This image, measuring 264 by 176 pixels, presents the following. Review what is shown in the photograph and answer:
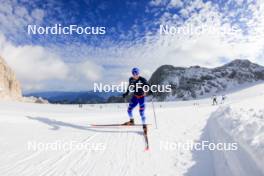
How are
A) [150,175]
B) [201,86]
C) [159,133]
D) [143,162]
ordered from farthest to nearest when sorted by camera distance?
[201,86] < [159,133] < [143,162] < [150,175]

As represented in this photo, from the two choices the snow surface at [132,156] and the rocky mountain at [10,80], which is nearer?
the snow surface at [132,156]

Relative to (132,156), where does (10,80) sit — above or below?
above

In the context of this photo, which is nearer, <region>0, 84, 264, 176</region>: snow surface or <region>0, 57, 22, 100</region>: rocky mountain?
<region>0, 84, 264, 176</region>: snow surface

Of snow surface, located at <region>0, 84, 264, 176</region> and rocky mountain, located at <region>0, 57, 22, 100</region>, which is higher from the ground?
rocky mountain, located at <region>0, 57, 22, 100</region>

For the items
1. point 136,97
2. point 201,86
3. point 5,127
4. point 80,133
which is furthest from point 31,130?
point 201,86

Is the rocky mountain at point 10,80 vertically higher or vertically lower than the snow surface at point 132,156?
higher

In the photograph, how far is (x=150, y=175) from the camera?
6551mm

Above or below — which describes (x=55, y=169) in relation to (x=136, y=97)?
below

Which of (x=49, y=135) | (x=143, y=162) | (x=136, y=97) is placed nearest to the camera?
(x=143, y=162)

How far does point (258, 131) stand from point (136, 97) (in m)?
6.83

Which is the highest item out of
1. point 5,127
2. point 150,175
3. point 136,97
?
point 136,97

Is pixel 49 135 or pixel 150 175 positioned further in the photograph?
pixel 49 135

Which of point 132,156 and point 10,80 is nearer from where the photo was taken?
point 132,156

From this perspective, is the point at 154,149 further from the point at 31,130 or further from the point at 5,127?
the point at 5,127
